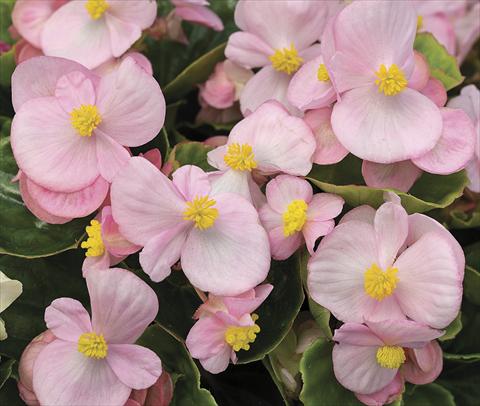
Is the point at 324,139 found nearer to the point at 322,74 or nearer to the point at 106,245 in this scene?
the point at 322,74

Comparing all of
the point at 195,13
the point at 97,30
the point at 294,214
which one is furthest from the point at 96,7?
the point at 294,214

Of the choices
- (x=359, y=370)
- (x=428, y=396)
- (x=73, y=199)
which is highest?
(x=73, y=199)

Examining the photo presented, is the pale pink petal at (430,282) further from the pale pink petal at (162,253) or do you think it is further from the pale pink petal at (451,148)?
the pale pink petal at (162,253)

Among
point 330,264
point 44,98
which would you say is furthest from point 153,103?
point 330,264

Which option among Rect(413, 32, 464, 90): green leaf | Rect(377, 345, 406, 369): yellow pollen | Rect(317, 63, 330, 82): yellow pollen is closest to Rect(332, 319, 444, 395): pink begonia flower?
Rect(377, 345, 406, 369): yellow pollen

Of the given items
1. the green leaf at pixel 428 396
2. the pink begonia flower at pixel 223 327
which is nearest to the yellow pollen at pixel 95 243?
the pink begonia flower at pixel 223 327

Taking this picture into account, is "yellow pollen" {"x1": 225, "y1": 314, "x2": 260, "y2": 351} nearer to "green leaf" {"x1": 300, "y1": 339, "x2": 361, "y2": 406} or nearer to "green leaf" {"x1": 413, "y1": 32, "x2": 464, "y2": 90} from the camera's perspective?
"green leaf" {"x1": 300, "y1": 339, "x2": 361, "y2": 406}
